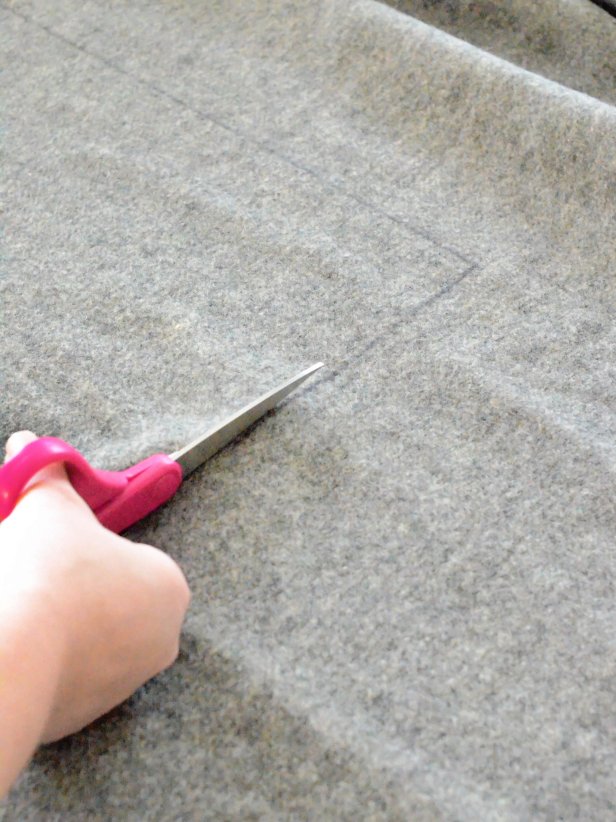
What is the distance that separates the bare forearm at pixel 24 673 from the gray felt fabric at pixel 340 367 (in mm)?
68

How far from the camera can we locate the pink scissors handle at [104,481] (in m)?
0.46

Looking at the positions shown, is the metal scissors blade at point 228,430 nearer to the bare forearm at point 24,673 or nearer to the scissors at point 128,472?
the scissors at point 128,472

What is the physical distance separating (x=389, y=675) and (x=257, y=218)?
38 centimetres

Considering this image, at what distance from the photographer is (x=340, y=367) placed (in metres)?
0.61

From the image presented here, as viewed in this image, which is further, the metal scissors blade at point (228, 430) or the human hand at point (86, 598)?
the metal scissors blade at point (228, 430)

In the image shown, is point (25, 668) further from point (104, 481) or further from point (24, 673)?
point (104, 481)

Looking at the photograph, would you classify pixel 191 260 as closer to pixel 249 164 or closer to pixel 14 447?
pixel 249 164

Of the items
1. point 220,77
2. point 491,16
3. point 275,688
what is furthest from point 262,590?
point 491,16

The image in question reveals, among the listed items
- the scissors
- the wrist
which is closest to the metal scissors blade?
the scissors

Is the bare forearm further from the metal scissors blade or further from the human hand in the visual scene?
the metal scissors blade

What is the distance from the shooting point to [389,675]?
0.48 meters

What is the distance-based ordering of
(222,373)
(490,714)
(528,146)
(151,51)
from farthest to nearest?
(151,51), (528,146), (222,373), (490,714)

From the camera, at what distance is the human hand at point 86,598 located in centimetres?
41

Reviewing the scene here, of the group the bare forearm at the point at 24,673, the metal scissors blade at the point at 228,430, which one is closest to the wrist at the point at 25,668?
the bare forearm at the point at 24,673
